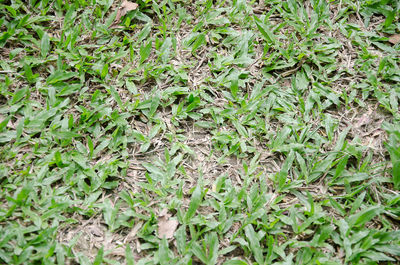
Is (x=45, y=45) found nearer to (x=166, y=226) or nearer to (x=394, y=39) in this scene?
(x=166, y=226)

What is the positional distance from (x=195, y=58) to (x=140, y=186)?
3.87 ft

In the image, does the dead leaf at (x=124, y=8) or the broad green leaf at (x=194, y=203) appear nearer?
the broad green leaf at (x=194, y=203)

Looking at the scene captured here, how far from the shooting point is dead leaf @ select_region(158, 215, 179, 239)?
217 cm

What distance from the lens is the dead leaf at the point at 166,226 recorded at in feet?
7.13

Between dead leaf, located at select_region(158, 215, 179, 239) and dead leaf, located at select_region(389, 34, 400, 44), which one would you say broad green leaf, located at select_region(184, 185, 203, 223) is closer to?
dead leaf, located at select_region(158, 215, 179, 239)

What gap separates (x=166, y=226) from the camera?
2201 millimetres

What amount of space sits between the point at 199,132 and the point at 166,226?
29.7 inches

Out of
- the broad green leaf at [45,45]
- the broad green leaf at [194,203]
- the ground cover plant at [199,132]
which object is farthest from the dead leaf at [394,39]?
the broad green leaf at [45,45]

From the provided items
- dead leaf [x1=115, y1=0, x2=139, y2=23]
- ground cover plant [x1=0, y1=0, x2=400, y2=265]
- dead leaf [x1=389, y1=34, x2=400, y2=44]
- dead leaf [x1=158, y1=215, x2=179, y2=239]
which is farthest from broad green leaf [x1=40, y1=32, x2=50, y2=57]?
dead leaf [x1=389, y1=34, x2=400, y2=44]

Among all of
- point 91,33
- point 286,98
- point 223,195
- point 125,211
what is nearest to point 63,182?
point 125,211

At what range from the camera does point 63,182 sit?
2.34m

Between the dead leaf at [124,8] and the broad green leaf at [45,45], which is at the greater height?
the dead leaf at [124,8]

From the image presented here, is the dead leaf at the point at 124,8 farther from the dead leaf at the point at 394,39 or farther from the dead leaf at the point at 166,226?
the dead leaf at the point at 394,39

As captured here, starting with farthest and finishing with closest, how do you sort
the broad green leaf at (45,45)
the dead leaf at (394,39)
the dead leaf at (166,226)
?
the dead leaf at (394,39), the broad green leaf at (45,45), the dead leaf at (166,226)
